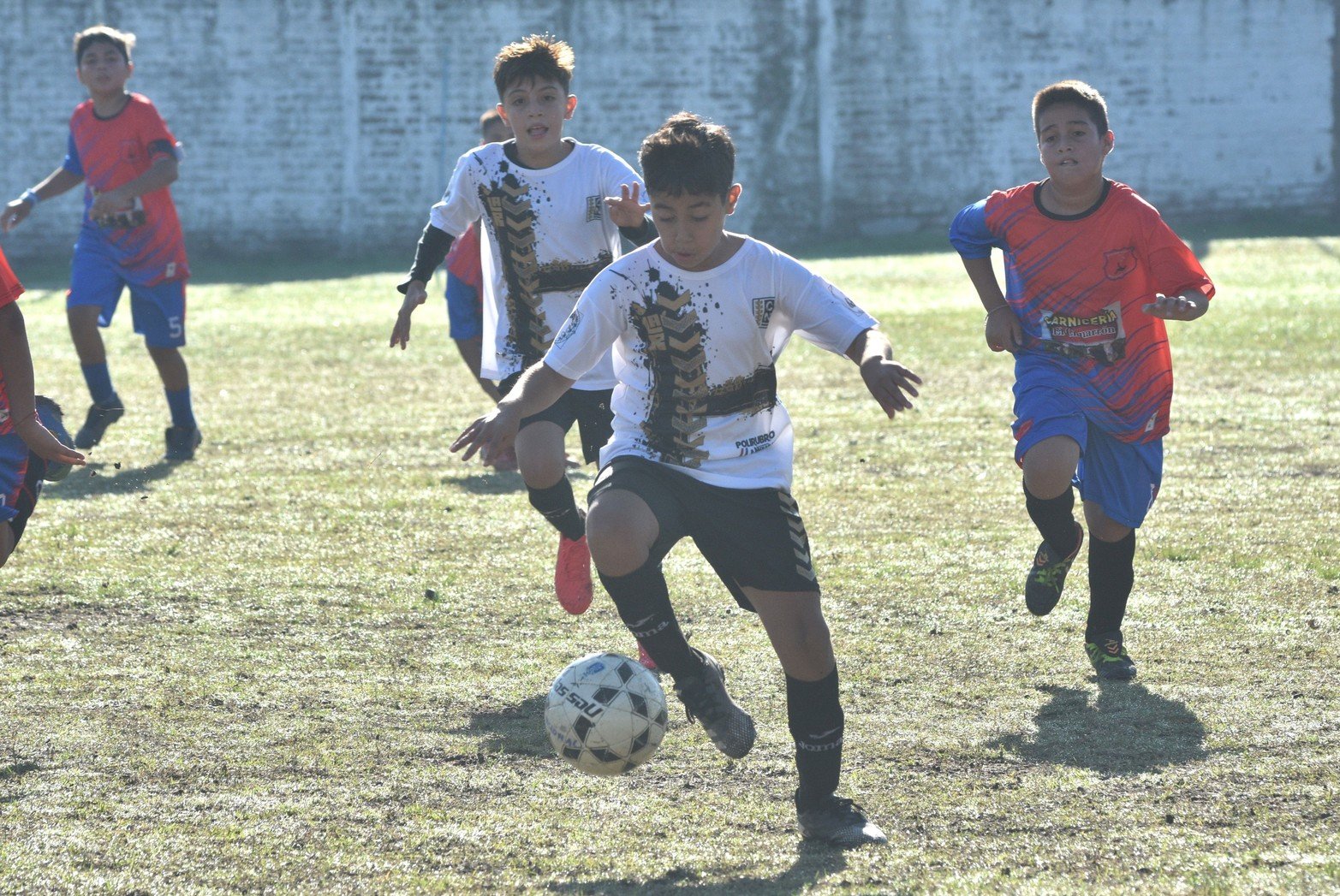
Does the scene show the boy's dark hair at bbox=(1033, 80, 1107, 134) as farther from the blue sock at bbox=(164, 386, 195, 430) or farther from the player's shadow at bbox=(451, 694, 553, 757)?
the blue sock at bbox=(164, 386, 195, 430)

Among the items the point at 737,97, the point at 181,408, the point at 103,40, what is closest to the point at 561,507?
the point at 181,408

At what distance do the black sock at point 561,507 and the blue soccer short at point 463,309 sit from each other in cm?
408

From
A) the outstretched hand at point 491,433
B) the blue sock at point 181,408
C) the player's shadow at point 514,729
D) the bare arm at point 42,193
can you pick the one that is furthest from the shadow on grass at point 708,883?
the bare arm at point 42,193

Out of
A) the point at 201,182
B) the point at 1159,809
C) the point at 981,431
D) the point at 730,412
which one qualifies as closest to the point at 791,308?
the point at 730,412

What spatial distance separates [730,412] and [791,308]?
1.04 ft

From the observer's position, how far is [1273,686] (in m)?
4.90

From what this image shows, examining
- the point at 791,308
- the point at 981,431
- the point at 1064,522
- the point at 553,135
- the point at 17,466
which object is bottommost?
the point at 981,431

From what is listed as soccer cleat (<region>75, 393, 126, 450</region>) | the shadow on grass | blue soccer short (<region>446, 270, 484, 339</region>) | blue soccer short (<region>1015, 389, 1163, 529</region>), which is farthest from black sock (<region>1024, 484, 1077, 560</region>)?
soccer cleat (<region>75, 393, 126, 450</region>)

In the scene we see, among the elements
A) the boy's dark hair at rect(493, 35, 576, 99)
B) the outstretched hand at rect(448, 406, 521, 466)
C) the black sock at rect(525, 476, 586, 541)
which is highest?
the boy's dark hair at rect(493, 35, 576, 99)

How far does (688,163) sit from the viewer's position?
4051 mm

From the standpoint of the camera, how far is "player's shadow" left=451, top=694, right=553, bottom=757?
4.53 metres

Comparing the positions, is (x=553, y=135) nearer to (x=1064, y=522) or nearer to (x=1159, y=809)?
(x=1064, y=522)

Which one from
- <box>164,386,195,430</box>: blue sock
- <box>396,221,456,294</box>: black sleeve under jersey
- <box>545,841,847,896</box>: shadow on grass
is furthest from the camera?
<box>164,386,195,430</box>: blue sock

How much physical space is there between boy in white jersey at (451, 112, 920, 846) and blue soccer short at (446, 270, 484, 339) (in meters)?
5.44
